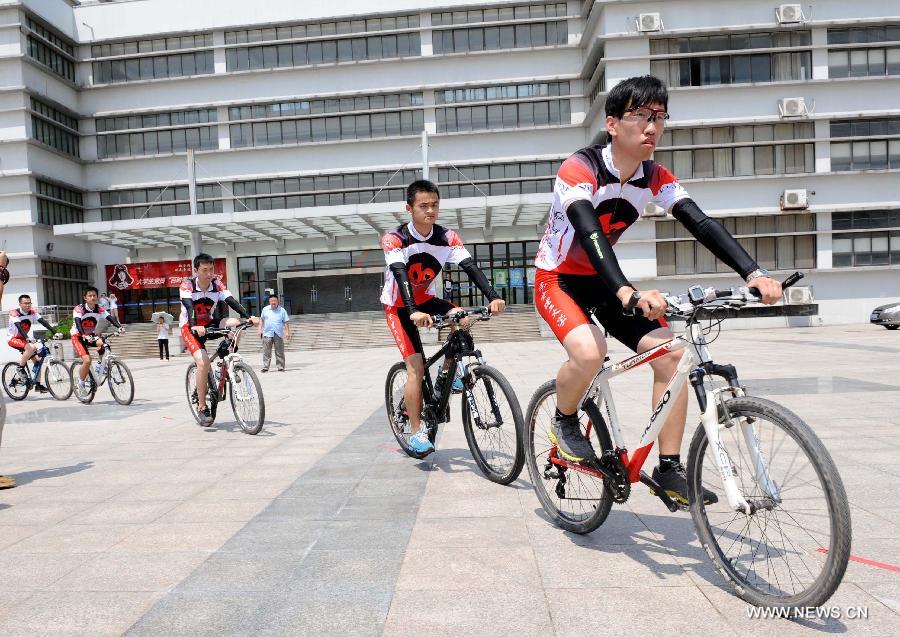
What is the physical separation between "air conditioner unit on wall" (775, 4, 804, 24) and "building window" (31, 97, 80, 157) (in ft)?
127

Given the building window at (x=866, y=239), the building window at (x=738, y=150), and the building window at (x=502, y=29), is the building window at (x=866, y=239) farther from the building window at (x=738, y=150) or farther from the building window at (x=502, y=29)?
the building window at (x=502, y=29)

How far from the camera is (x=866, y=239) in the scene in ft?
104

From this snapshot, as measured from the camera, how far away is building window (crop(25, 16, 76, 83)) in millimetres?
37778

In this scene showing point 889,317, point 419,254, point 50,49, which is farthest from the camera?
point 50,49

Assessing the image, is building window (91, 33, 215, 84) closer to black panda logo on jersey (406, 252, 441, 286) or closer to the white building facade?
the white building facade

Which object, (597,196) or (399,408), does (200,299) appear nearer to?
(399,408)

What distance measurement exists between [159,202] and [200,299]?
36474mm

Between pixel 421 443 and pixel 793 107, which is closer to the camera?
pixel 421 443

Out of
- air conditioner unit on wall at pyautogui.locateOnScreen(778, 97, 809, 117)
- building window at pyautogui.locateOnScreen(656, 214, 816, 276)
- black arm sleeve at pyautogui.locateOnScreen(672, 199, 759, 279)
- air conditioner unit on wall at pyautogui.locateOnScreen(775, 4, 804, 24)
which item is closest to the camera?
black arm sleeve at pyautogui.locateOnScreen(672, 199, 759, 279)

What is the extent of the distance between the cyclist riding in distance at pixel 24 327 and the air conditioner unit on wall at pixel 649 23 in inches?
1131

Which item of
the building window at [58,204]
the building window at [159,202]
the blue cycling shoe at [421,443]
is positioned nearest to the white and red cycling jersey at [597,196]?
the blue cycling shoe at [421,443]

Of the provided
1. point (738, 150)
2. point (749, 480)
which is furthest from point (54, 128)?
point (749, 480)

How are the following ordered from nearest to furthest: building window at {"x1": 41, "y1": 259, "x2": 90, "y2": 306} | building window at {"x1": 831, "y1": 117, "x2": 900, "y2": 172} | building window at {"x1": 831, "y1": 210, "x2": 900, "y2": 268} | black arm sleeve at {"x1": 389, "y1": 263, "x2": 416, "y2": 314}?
black arm sleeve at {"x1": 389, "y1": 263, "x2": 416, "y2": 314}
building window at {"x1": 831, "y1": 117, "x2": 900, "y2": 172}
building window at {"x1": 831, "y1": 210, "x2": 900, "y2": 268}
building window at {"x1": 41, "y1": 259, "x2": 90, "y2": 306}

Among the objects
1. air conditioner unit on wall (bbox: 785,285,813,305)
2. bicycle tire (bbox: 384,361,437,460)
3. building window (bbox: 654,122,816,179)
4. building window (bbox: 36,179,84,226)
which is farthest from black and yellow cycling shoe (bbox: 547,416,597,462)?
building window (bbox: 36,179,84,226)
